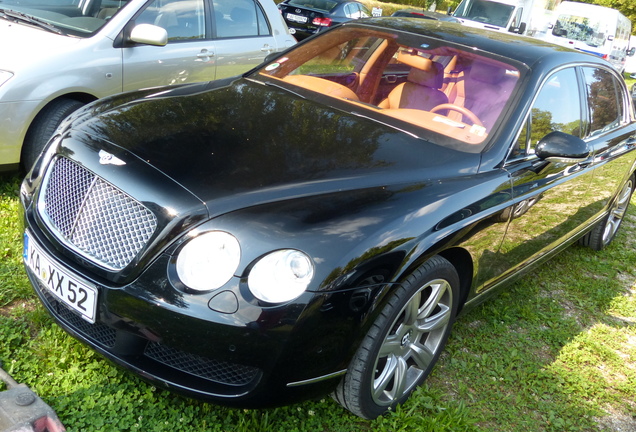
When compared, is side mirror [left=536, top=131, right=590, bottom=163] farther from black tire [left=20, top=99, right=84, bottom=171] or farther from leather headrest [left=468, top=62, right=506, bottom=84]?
black tire [left=20, top=99, right=84, bottom=171]

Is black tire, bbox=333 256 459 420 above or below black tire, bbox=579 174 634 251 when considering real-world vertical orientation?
above

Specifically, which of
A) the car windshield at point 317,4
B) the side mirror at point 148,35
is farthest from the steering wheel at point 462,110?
the car windshield at point 317,4

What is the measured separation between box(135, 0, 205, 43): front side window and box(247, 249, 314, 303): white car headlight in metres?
3.17

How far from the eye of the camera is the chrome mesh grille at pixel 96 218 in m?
2.20

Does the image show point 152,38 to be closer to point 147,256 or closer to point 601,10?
point 147,256

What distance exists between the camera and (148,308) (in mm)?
2109

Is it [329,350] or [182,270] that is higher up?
[182,270]

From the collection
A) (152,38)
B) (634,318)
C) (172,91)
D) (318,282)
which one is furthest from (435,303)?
(152,38)

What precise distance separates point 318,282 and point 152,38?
2.91 meters

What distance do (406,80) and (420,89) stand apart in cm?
12

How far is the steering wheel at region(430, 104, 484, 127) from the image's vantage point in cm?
312

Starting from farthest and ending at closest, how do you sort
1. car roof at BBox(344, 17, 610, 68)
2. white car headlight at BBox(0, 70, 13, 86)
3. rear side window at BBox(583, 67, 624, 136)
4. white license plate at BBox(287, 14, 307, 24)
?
white license plate at BBox(287, 14, 307, 24)
rear side window at BBox(583, 67, 624, 136)
white car headlight at BBox(0, 70, 13, 86)
car roof at BBox(344, 17, 610, 68)

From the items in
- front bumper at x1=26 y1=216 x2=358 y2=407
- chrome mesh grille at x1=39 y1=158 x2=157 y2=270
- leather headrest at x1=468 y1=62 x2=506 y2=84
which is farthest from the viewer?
leather headrest at x1=468 y1=62 x2=506 y2=84

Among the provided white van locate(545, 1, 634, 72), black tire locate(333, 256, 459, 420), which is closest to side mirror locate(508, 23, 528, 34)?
white van locate(545, 1, 634, 72)
